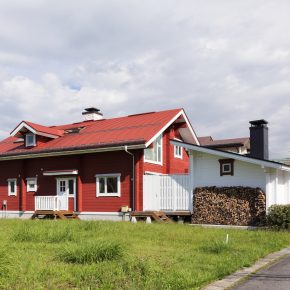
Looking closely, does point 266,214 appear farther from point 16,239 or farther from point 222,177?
point 16,239

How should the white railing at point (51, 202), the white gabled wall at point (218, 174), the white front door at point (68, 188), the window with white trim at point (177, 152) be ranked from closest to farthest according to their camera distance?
the white gabled wall at point (218, 174)
the white railing at point (51, 202)
the white front door at point (68, 188)
the window with white trim at point (177, 152)

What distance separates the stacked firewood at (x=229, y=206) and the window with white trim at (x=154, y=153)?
3.73 meters

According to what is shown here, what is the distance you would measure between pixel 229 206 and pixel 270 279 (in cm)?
1090

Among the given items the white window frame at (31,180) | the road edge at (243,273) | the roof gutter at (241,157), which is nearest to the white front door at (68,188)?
the white window frame at (31,180)

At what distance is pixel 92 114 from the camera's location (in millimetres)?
30359

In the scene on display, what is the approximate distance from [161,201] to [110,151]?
381cm

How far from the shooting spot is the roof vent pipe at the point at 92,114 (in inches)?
1193

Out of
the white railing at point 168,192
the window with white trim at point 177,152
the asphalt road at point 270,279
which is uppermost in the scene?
the window with white trim at point 177,152

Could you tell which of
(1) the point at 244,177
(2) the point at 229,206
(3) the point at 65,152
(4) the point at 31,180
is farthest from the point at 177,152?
(4) the point at 31,180

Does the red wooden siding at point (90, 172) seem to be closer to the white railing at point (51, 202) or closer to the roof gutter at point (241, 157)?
the white railing at point (51, 202)

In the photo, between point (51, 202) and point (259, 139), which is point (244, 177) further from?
point (51, 202)

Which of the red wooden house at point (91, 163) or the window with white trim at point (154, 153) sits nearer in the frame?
the red wooden house at point (91, 163)

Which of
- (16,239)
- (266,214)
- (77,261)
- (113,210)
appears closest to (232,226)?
(266,214)

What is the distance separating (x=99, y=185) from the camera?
22.7 m
